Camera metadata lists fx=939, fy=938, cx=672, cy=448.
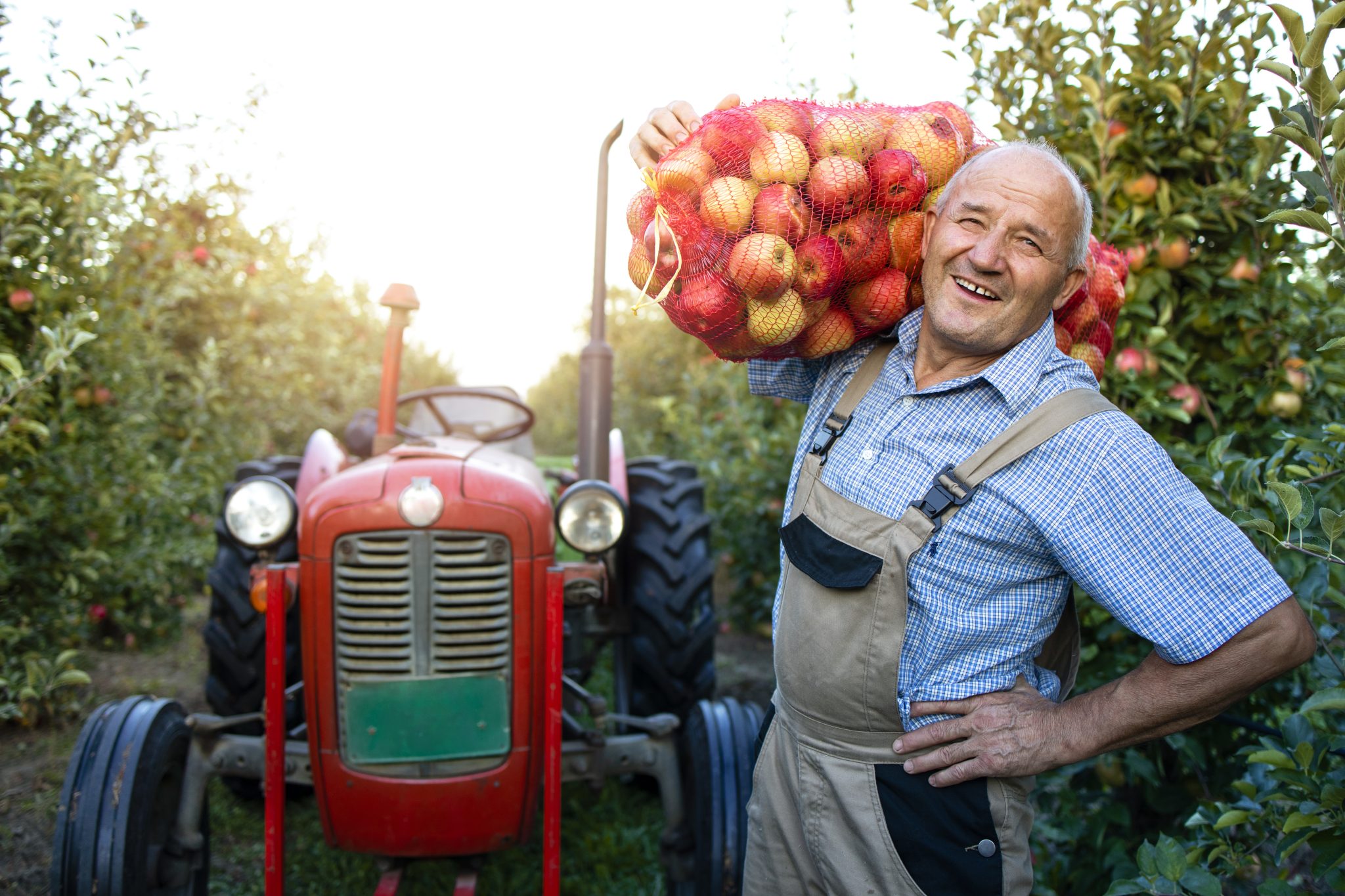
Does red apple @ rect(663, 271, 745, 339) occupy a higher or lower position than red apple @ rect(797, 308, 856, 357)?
higher

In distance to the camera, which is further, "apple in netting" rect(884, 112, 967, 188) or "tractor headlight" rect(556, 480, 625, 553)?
"tractor headlight" rect(556, 480, 625, 553)

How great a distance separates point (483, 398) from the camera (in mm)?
3818

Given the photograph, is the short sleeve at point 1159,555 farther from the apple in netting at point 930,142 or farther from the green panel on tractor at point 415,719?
the green panel on tractor at point 415,719

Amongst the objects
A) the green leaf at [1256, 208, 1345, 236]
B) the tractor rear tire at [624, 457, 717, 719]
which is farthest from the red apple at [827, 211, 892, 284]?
the tractor rear tire at [624, 457, 717, 719]

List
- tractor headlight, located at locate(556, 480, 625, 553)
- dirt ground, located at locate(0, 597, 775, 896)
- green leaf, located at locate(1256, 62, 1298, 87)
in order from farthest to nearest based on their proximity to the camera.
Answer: dirt ground, located at locate(0, 597, 775, 896) < tractor headlight, located at locate(556, 480, 625, 553) < green leaf, located at locate(1256, 62, 1298, 87)

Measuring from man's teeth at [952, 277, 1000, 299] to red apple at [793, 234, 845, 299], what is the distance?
21cm

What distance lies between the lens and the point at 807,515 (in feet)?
5.64

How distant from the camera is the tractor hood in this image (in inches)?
97.0

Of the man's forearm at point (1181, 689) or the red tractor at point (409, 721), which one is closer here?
the man's forearm at point (1181, 689)

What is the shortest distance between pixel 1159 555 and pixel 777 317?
2.35 ft

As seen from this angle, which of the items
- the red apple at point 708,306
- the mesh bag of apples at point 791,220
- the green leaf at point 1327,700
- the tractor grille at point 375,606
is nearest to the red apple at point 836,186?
the mesh bag of apples at point 791,220

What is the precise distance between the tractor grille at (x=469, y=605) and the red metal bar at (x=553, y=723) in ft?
0.56

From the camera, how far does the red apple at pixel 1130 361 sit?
237 centimetres

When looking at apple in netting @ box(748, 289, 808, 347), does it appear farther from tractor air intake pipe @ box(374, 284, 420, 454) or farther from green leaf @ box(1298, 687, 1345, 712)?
tractor air intake pipe @ box(374, 284, 420, 454)
